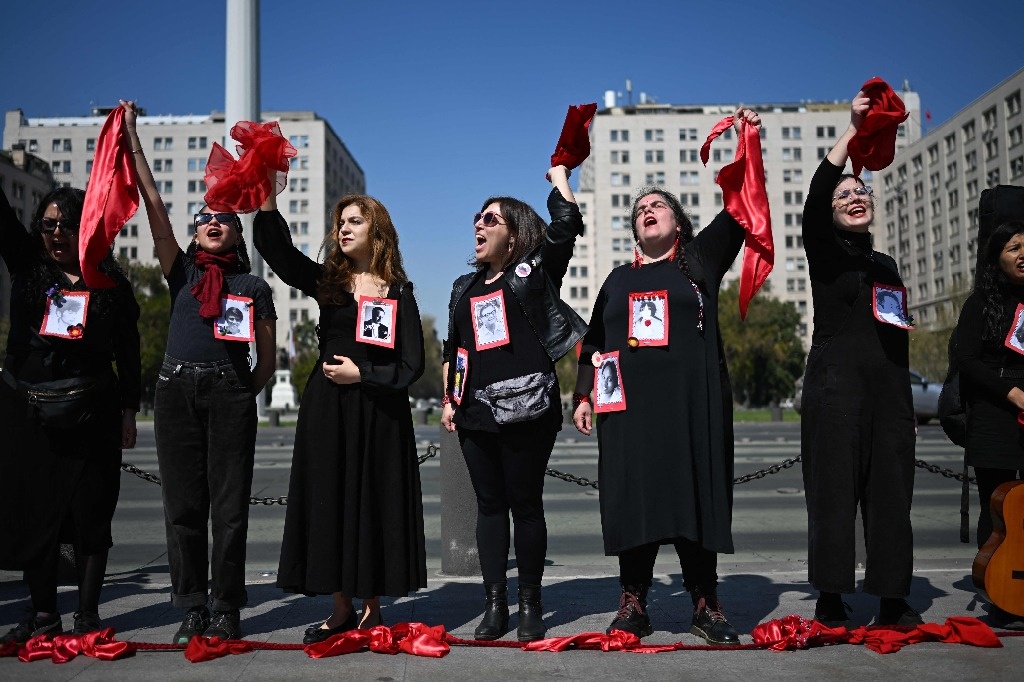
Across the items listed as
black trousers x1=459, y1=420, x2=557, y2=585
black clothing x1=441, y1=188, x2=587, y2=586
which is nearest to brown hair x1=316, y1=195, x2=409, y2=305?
black clothing x1=441, y1=188, x2=587, y2=586

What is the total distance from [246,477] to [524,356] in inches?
60.2

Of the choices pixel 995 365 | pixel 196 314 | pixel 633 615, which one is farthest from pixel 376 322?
pixel 995 365

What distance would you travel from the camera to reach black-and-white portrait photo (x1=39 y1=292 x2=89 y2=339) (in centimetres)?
471

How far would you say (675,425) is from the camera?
15.0 ft

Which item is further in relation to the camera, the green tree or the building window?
the green tree

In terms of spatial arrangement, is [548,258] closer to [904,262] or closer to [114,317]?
[114,317]

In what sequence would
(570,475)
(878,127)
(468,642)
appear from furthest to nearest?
(570,475) < (878,127) < (468,642)

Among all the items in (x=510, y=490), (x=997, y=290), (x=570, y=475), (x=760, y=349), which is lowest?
(x=570, y=475)

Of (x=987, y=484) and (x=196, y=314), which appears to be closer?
(x=196, y=314)

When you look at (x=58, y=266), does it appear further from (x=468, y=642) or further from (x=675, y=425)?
(x=675, y=425)

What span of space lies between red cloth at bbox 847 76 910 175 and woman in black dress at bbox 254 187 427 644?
247 centimetres

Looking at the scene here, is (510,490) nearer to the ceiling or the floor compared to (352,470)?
nearer to the floor

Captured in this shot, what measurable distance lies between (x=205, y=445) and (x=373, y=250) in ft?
4.27

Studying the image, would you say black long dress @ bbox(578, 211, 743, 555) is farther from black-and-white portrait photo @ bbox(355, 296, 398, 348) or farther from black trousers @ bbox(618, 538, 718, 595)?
black-and-white portrait photo @ bbox(355, 296, 398, 348)
